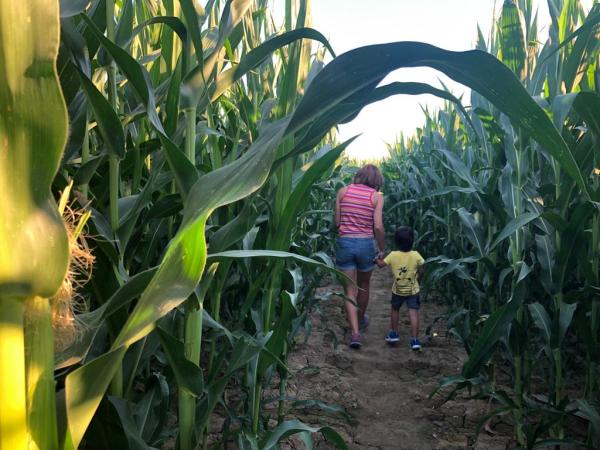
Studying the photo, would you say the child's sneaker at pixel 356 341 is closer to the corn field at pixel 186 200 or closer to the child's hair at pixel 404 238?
the child's hair at pixel 404 238

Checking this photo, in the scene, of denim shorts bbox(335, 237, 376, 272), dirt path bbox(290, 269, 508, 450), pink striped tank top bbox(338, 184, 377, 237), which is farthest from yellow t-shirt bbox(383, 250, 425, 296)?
dirt path bbox(290, 269, 508, 450)

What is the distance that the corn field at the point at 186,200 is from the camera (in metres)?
0.43

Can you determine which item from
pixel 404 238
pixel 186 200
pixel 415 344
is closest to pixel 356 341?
pixel 415 344

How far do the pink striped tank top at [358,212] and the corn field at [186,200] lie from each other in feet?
4.35

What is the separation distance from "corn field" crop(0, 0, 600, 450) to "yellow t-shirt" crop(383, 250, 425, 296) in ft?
3.70

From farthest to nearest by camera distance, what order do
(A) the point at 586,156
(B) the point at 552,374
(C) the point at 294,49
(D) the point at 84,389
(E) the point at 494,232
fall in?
1. (E) the point at 494,232
2. (B) the point at 552,374
3. (A) the point at 586,156
4. (C) the point at 294,49
5. (D) the point at 84,389

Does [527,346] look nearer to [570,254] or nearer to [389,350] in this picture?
[570,254]

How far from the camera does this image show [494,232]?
2551 millimetres

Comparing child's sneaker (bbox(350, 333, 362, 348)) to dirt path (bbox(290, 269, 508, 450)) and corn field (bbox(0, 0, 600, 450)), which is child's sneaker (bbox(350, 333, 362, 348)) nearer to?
dirt path (bbox(290, 269, 508, 450))

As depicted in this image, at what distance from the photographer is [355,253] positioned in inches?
149

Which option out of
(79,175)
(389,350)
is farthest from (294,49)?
(389,350)

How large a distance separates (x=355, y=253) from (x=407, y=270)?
42cm

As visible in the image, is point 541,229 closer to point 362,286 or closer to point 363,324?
point 362,286

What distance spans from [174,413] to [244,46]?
1.69 metres
